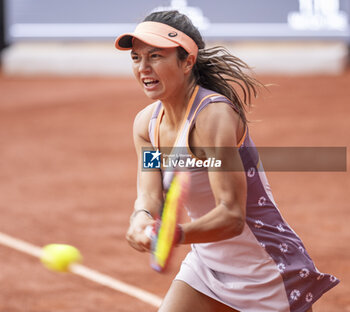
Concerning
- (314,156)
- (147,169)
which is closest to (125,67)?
(314,156)

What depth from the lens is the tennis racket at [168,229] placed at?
265 centimetres

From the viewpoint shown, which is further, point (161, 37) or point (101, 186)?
point (101, 186)

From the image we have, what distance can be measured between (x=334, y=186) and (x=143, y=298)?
4.23 meters

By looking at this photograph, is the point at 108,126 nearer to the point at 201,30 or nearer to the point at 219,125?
the point at 201,30

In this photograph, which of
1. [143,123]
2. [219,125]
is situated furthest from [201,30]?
[219,125]

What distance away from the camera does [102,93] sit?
701 inches

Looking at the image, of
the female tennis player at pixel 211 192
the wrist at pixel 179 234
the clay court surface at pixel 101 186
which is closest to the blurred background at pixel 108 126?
the clay court surface at pixel 101 186

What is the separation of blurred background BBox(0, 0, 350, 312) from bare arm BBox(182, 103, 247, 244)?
86 centimetres

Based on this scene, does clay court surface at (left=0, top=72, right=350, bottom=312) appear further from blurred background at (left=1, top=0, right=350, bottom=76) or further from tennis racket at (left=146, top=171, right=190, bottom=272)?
blurred background at (left=1, top=0, right=350, bottom=76)

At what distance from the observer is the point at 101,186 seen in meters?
9.30

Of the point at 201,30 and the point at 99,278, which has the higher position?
the point at 99,278

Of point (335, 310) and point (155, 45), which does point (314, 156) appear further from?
point (155, 45)

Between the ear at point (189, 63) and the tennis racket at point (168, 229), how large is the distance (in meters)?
0.42

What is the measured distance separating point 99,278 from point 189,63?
127 inches
